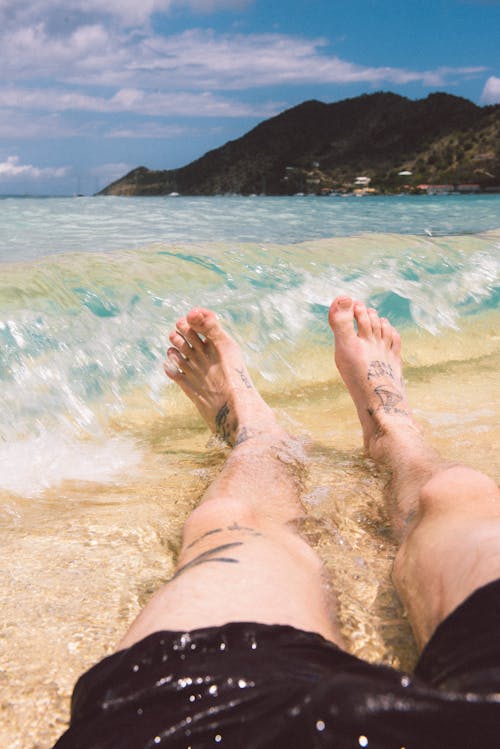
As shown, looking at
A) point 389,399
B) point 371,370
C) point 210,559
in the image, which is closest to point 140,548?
point 210,559

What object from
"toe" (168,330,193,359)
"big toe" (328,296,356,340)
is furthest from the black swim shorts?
"toe" (168,330,193,359)

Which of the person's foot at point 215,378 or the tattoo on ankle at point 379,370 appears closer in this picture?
the person's foot at point 215,378

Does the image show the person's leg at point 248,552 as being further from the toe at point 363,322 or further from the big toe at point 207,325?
the toe at point 363,322

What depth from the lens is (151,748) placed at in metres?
0.61

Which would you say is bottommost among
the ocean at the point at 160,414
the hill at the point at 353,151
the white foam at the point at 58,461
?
the white foam at the point at 58,461

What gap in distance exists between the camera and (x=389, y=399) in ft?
7.98

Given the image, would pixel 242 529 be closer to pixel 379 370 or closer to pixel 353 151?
pixel 379 370

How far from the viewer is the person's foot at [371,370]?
2.29 meters

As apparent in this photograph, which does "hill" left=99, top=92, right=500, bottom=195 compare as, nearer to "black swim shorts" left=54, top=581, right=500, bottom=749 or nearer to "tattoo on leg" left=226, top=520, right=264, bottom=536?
"tattoo on leg" left=226, top=520, right=264, bottom=536

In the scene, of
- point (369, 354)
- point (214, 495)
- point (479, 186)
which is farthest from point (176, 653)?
point (479, 186)

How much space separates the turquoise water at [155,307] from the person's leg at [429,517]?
0.95 metres

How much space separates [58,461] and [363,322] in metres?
1.39

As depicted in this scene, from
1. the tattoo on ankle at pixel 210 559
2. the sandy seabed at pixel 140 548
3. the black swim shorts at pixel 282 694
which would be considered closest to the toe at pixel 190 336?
the sandy seabed at pixel 140 548

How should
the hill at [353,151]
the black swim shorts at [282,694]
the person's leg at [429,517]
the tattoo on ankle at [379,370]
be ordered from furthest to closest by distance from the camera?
the hill at [353,151] → the tattoo on ankle at [379,370] → the person's leg at [429,517] → the black swim shorts at [282,694]
